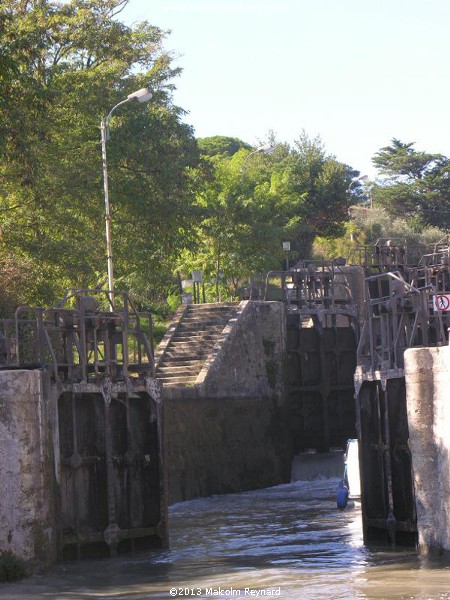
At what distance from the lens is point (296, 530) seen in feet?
73.5

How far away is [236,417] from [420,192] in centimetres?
3973

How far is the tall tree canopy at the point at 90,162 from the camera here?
30484 millimetres

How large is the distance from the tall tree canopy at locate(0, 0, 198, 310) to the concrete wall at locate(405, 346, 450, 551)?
43.5ft

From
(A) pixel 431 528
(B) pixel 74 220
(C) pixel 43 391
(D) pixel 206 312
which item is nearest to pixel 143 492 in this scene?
(C) pixel 43 391

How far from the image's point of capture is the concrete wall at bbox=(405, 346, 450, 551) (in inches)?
651

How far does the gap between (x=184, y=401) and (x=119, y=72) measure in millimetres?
11074

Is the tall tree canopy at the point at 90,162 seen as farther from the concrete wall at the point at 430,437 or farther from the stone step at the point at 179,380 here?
the concrete wall at the point at 430,437

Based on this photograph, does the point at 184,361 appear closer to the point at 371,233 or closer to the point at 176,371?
the point at 176,371

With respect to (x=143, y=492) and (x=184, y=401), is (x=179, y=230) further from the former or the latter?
(x=143, y=492)

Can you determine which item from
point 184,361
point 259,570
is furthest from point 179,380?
point 259,570

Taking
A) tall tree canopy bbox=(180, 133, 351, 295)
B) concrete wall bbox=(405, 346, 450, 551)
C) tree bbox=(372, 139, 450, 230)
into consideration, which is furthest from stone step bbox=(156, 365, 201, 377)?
tree bbox=(372, 139, 450, 230)

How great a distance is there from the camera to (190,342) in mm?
33438

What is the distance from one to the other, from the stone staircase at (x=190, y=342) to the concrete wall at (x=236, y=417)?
2.10ft

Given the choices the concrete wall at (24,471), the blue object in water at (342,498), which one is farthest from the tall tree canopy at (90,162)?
the concrete wall at (24,471)
